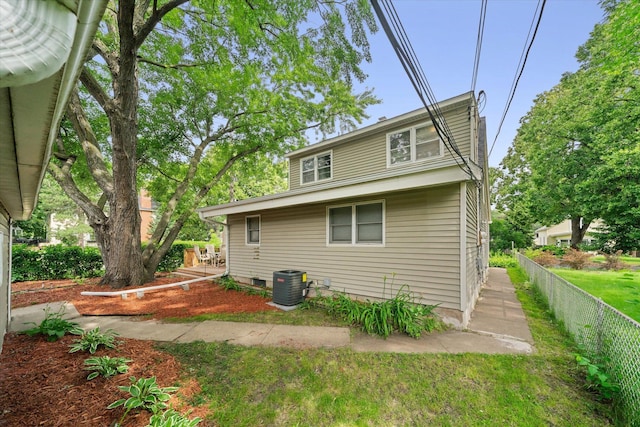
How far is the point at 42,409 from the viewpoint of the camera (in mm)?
2371

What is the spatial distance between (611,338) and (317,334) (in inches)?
158

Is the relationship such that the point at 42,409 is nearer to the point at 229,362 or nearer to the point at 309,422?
the point at 229,362

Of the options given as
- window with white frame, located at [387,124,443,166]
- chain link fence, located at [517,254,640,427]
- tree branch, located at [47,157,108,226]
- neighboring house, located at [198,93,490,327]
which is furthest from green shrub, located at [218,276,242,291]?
chain link fence, located at [517,254,640,427]

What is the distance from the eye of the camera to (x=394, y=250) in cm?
581

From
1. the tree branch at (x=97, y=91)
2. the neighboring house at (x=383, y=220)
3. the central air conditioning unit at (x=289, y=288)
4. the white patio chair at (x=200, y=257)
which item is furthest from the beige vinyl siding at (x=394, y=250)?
the white patio chair at (x=200, y=257)

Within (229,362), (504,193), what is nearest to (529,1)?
(229,362)

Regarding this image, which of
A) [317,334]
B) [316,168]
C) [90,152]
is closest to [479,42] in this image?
[317,334]

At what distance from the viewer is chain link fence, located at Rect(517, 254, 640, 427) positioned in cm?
261

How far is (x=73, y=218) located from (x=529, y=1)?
34941 mm

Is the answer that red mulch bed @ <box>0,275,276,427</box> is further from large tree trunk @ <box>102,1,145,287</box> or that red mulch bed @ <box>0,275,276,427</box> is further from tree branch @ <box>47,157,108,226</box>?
tree branch @ <box>47,157,108,226</box>

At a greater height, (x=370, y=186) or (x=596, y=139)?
(x=596, y=139)

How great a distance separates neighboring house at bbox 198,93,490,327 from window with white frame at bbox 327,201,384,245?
25mm

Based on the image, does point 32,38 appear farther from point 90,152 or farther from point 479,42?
point 90,152

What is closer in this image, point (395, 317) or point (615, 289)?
point (395, 317)
